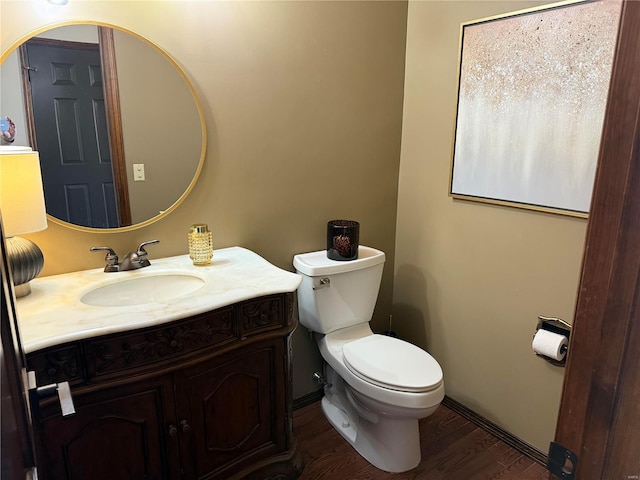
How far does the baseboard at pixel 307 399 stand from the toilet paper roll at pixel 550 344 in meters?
1.12

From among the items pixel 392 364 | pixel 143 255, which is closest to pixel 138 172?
pixel 143 255

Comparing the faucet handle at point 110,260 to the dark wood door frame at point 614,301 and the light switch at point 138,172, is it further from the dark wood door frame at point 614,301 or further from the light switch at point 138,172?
the dark wood door frame at point 614,301

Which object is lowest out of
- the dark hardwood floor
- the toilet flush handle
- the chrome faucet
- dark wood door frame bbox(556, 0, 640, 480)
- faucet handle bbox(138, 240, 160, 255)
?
the dark hardwood floor

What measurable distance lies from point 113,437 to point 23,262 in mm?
587

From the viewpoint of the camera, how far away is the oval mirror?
4.78 feet

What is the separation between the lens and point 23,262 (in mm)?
1348

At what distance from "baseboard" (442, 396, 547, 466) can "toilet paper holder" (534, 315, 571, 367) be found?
0.45 metres

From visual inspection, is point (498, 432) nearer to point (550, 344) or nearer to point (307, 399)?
point (550, 344)

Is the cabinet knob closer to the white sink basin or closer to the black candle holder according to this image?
the white sink basin

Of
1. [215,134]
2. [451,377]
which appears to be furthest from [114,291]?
[451,377]

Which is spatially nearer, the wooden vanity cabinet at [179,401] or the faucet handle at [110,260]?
the wooden vanity cabinet at [179,401]

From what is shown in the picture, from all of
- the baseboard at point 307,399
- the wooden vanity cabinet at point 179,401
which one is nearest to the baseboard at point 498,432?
the baseboard at point 307,399

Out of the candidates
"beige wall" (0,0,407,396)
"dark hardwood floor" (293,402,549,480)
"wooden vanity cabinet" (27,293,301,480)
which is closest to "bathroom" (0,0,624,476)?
"beige wall" (0,0,407,396)

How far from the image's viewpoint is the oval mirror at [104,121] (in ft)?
4.78
